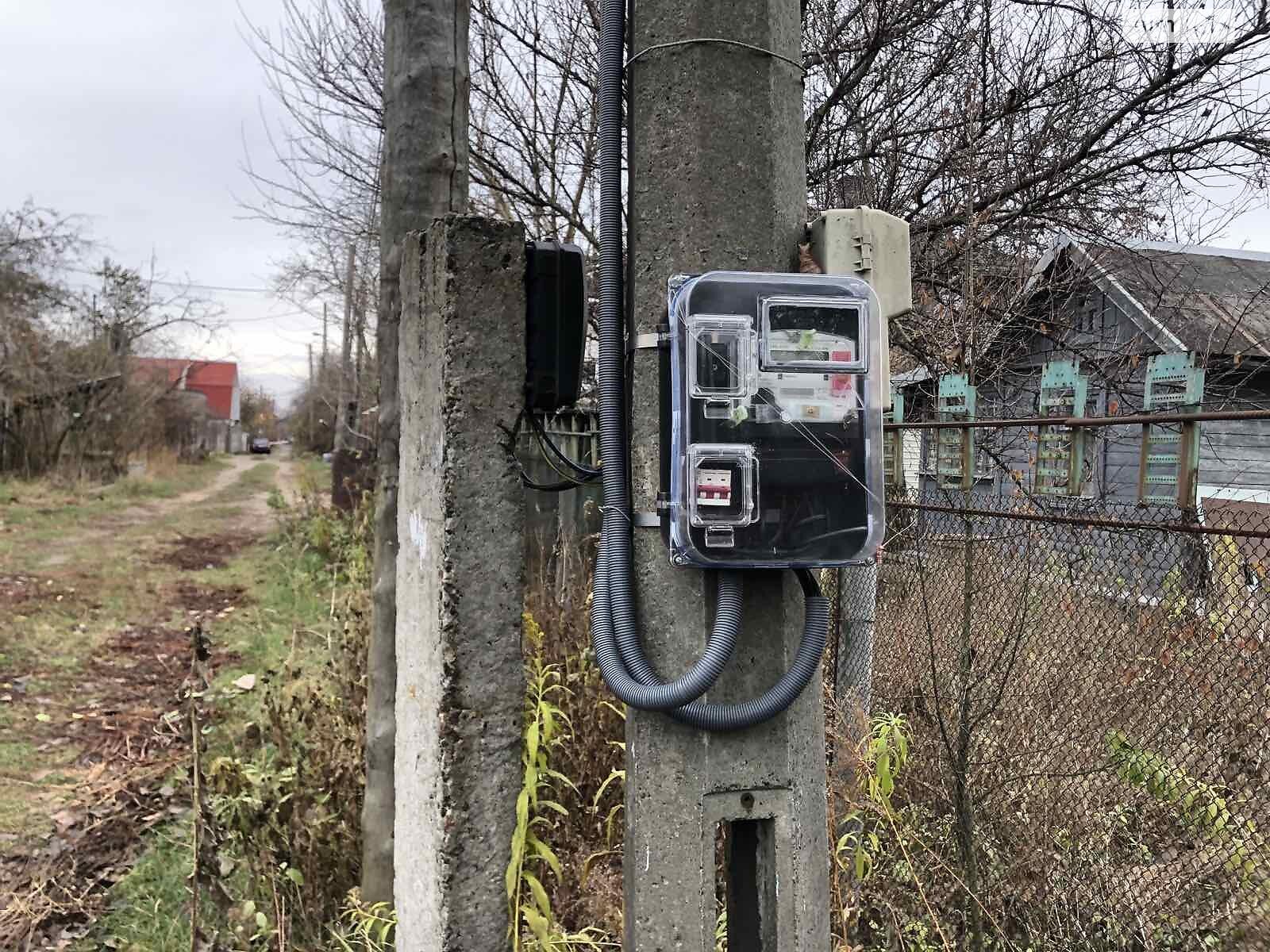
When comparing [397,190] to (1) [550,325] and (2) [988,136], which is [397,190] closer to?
(1) [550,325]

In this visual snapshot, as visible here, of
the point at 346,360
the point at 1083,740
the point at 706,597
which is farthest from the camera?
the point at 346,360

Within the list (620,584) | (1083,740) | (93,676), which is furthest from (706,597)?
(93,676)

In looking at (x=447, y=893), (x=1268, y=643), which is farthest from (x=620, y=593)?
(x=1268, y=643)

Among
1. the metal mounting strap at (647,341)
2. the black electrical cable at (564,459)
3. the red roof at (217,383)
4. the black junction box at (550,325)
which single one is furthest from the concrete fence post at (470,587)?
the red roof at (217,383)

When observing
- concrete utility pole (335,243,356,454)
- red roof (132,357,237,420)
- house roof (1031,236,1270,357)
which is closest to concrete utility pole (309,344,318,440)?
red roof (132,357,237,420)

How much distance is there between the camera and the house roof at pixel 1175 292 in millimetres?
5121

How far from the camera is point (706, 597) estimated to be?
151 centimetres

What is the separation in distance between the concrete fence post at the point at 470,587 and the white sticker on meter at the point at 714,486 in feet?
1.57

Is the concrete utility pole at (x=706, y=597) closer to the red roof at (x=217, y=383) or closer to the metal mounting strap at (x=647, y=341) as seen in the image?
the metal mounting strap at (x=647, y=341)

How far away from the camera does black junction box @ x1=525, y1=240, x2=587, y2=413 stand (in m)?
1.69

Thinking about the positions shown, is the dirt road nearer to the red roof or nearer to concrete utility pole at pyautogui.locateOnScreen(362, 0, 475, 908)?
concrete utility pole at pyautogui.locateOnScreen(362, 0, 475, 908)

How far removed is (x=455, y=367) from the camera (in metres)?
1.64

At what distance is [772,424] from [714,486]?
15cm

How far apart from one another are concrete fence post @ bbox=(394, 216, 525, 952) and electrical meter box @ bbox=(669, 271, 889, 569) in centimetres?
42
